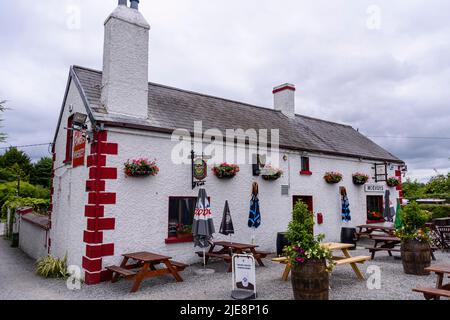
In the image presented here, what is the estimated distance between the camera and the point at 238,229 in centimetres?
1134

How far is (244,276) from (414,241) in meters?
4.95

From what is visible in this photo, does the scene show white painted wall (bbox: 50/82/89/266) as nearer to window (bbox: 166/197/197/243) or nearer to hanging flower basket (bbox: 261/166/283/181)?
window (bbox: 166/197/197/243)

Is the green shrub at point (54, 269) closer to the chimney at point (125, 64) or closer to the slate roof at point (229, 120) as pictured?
the slate roof at point (229, 120)

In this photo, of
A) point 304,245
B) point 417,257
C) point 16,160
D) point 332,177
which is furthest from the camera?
point 16,160

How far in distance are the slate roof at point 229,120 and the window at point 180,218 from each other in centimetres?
224

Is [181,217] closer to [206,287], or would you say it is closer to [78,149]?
[206,287]

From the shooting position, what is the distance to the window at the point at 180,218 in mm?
9898

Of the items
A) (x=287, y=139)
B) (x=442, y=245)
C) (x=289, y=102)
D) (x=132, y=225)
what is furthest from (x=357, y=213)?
(x=132, y=225)

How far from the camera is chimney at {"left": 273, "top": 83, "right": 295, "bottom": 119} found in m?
17.7

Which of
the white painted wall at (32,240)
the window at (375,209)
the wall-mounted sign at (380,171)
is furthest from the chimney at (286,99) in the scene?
the white painted wall at (32,240)

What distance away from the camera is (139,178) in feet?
30.1

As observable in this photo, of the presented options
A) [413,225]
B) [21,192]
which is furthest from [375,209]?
[21,192]

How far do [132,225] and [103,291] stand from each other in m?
1.87
